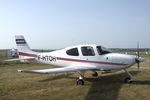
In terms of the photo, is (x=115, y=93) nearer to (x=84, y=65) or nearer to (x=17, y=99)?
(x=84, y=65)

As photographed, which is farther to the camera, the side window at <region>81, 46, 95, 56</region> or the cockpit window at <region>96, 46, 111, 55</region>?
the side window at <region>81, 46, 95, 56</region>

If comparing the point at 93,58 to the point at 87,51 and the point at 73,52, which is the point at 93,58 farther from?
the point at 73,52

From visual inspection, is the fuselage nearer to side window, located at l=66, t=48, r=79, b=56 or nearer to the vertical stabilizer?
side window, located at l=66, t=48, r=79, b=56

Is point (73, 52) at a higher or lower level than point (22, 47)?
lower

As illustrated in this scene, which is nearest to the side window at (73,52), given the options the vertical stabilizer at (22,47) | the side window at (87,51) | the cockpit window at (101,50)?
the side window at (87,51)

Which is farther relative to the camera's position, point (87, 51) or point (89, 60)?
point (87, 51)

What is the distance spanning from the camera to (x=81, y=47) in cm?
1016

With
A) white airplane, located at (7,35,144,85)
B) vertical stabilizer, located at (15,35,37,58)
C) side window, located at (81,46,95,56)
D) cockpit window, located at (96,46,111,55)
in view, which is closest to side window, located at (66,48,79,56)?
white airplane, located at (7,35,144,85)

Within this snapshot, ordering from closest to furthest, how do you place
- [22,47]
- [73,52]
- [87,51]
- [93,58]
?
[93,58] < [87,51] < [73,52] < [22,47]

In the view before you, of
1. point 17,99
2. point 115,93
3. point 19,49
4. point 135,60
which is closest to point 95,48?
point 135,60

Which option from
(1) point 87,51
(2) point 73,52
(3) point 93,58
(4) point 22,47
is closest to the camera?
(3) point 93,58

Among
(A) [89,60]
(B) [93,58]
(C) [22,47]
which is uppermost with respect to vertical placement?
(C) [22,47]

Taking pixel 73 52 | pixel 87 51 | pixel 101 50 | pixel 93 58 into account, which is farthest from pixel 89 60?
pixel 73 52

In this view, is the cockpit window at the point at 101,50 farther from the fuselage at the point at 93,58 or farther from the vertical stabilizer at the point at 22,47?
the vertical stabilizer at the point at 22,47
